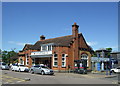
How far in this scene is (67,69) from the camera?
100ft

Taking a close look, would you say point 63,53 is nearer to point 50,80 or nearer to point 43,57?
point 43,57

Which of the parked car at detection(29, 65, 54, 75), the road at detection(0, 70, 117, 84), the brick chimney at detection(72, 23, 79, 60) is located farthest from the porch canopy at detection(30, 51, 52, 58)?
the road at detection(0, 70, 117, 84)

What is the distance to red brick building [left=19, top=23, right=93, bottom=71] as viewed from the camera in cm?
3013

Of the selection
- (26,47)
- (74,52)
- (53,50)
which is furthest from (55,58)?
(26,47)

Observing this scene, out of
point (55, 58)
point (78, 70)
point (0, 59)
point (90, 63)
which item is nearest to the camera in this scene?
point (78, 70)

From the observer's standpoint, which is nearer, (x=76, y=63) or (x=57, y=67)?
(x=57, y=67)

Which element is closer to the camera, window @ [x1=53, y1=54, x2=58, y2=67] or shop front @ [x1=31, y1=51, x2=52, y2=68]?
window @ [x1=53, y1=54, x2=58, y2=67]

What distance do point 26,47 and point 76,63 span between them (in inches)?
550

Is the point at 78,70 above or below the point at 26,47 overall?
below

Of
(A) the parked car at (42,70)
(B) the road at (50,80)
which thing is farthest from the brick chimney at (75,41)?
(B) the road at (50,80)

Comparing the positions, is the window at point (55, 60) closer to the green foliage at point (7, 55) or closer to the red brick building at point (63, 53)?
the red brick building at point (63, 53)

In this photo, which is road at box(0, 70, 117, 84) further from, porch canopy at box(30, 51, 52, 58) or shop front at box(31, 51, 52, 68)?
shop front at box(31, 51, 52, 68)

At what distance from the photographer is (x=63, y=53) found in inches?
1200

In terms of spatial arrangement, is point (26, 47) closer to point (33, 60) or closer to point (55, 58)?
point (33, 60)
